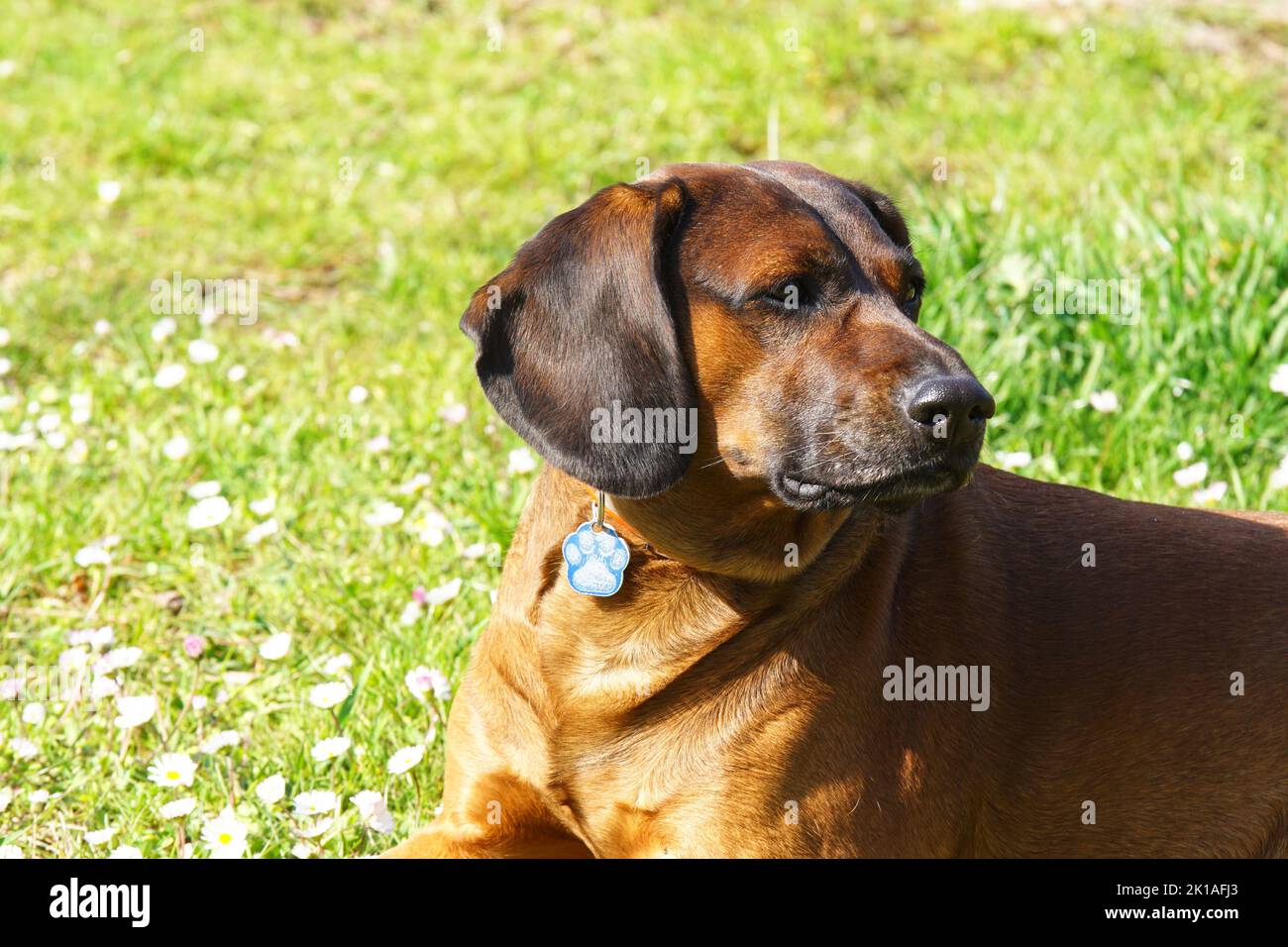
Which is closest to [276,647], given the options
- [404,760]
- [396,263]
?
[404,760]

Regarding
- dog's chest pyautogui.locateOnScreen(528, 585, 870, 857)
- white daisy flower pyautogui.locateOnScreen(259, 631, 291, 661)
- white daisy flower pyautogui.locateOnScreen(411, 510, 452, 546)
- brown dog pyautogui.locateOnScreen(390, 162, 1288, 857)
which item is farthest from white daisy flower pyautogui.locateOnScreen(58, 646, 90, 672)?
dog's chest pyautogui.locateOnScreen(528, 585, 870, 857)

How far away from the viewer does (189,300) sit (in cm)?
535

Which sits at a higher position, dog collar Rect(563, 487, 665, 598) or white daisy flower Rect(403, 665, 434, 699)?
dog collar Rect(563, 487, 665, 598)

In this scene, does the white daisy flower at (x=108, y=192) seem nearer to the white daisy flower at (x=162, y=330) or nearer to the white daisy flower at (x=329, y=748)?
the white daisy flower at (x=162, y=330)

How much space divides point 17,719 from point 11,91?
442cm

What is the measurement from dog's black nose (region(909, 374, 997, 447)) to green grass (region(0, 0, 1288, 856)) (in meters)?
1.43

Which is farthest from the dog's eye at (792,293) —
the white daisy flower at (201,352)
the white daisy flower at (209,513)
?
the white daisy flower at (201,352)

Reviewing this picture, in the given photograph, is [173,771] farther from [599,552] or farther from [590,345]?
[590,345]

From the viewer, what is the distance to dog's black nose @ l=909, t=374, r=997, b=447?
2.38 metres

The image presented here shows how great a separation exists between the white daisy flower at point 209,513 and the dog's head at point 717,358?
4.82ft

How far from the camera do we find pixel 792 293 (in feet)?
8.39

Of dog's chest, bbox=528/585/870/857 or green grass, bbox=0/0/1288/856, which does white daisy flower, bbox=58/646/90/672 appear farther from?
dog's chest, bbox=528/585/870/857
